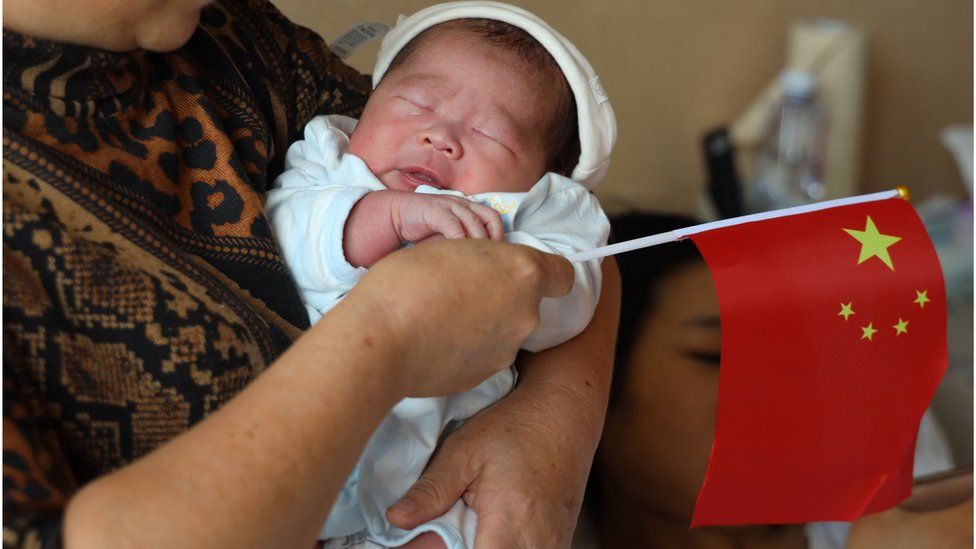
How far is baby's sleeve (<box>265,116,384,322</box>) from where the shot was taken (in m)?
0.96

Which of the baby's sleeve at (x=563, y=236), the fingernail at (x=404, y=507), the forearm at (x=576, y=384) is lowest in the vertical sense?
the forearm at (x=576, y=384)

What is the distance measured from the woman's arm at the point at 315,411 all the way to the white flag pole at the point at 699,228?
8 cm

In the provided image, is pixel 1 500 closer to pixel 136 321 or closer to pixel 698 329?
pixel 136 321

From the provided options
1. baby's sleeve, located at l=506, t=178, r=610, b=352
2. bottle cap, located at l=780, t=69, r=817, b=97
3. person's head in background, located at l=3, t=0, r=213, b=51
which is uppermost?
person's head in background, located at l=3, t=0, r=213, b=51

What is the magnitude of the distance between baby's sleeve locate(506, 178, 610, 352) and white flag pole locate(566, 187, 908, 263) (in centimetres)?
7

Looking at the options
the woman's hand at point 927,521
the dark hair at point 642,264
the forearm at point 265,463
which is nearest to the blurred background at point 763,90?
the dark hair at point 642,264

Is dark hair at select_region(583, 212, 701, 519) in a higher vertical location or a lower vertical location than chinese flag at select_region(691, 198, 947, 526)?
lower

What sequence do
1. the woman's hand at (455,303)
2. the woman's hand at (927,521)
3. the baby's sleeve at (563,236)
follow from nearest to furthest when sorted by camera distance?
the woman's hand at (455,303) < the baby's sleeve at (563,236) < the woman's hand at (927,521)

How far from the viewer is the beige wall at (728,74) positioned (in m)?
2.55

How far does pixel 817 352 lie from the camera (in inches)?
39.7

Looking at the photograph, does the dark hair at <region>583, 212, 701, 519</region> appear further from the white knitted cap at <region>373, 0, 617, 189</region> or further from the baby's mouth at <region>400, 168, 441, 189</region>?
the baby's mouth at <region>400, 168, 441, 189</region>

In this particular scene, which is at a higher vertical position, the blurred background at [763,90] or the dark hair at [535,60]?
the dark hair at [535,60]

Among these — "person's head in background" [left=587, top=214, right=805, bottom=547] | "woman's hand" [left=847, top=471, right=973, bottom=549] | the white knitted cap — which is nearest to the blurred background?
"person's head in background" [left=587, top=214, right=805, bottom=547]

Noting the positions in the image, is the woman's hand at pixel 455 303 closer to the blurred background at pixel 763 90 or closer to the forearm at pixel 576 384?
the forearm at pixel 576 384
